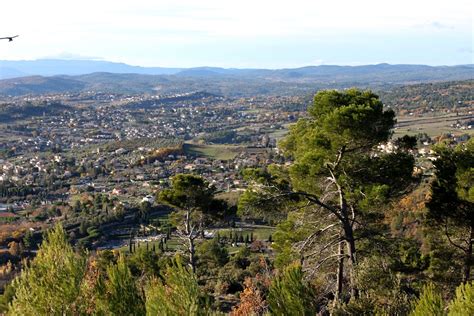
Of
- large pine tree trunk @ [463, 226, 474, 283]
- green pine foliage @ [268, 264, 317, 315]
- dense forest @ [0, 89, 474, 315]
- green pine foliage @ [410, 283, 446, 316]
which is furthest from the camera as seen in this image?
large pine tree trunk @ [463, 226, 474, 283]

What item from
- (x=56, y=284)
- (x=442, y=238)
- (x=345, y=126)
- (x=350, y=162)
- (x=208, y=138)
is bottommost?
(x=208, y=138)

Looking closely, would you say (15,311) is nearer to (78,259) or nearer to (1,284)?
(78,259)

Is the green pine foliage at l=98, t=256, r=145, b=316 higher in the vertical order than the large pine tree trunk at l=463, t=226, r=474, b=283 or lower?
higher

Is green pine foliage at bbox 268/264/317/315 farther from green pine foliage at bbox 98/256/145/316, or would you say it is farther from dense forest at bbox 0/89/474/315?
green pine foliage at bbox 98/256/145/316

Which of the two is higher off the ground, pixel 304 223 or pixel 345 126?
pixel 345 126

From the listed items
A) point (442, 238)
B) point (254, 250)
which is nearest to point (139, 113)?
point (254, 250)

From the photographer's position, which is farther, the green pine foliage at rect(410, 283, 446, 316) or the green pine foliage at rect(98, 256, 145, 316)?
the green pine foliage at rect(98, 256, 145, 316)

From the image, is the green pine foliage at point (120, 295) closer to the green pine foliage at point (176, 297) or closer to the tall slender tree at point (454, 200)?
the green pine foliage at point (176, 297)

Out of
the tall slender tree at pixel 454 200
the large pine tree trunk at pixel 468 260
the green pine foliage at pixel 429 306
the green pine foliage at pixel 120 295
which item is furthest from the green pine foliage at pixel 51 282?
the large pine tree trunk at pixel 468 260

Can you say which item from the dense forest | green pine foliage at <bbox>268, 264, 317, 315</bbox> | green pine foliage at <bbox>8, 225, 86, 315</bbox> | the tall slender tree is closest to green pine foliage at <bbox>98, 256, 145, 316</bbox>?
the dense forest

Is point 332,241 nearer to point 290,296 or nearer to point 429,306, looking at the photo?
point 290,296
